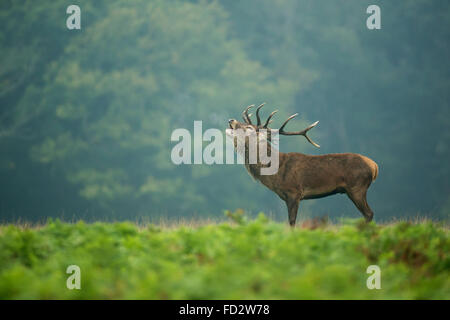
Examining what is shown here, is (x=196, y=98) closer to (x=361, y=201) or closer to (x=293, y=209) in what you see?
(x=293, y=209)

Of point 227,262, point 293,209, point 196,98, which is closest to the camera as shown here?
point 227,262

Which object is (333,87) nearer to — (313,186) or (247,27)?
(247,27)

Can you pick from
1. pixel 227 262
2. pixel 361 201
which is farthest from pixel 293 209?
pixel 227 262

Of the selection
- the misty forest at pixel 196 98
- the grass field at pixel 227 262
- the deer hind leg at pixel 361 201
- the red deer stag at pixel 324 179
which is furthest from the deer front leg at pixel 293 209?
the misty forest at pixel 196 98

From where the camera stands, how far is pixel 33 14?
3216cm

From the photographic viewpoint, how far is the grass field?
446cm

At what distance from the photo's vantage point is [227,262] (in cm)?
487

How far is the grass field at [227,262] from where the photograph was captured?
4461 millimetres

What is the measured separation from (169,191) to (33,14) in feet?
42.5

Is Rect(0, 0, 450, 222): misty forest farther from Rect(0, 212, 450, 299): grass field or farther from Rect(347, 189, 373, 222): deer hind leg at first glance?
Rect(0, 212, 450, 299): grass field

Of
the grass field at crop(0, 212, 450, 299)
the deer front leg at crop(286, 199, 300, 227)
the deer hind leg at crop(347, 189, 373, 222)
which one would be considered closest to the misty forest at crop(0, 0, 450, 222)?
the deer hind leg at crop(347, 189, 373, 222)

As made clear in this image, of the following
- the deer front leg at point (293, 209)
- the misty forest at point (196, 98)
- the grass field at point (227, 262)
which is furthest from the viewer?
the misty forest at point (196, 98)

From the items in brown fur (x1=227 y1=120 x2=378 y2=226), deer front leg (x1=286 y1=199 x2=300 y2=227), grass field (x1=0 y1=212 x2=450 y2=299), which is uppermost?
brown fur (x1=227 y1=120 x2=378 y2=226)

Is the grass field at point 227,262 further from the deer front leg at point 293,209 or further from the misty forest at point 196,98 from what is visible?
the misty forest at point 196,98
